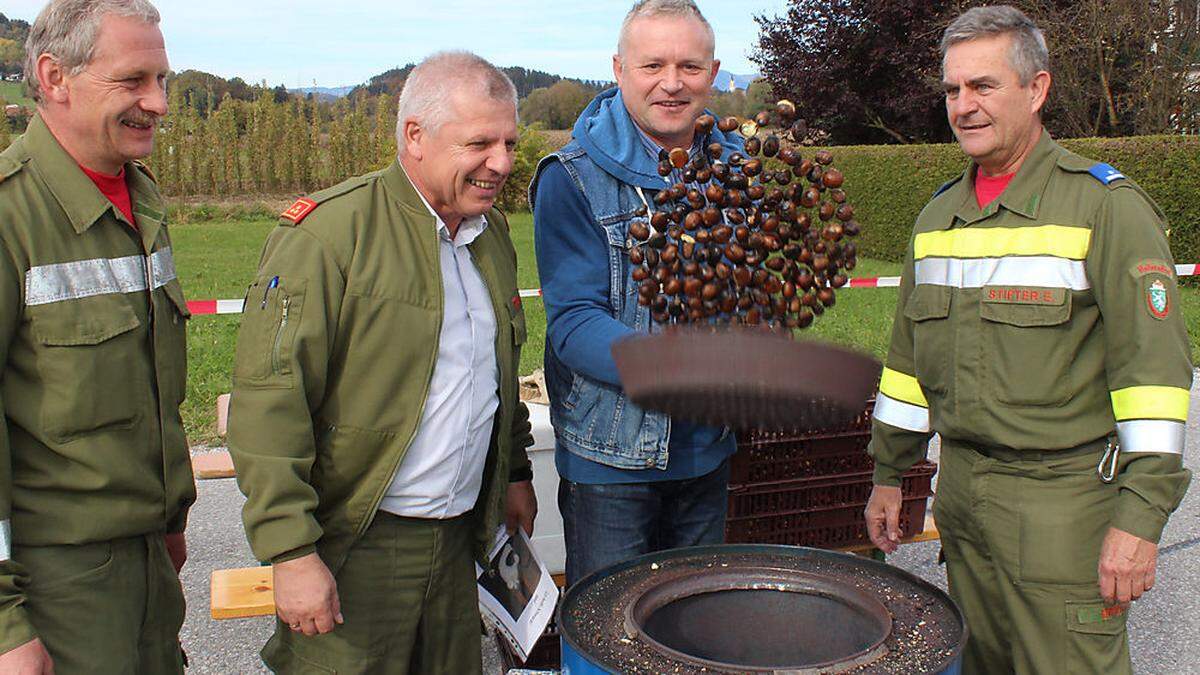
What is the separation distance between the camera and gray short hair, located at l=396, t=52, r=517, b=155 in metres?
2.22

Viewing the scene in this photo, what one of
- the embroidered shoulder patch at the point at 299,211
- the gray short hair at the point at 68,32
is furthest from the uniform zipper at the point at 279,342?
the gray short hair at the point at 68,32

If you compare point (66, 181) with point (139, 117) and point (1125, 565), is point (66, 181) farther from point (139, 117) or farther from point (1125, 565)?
point (1125, 565)

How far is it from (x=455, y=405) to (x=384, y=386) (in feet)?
0.59

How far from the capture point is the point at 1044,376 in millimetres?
2486

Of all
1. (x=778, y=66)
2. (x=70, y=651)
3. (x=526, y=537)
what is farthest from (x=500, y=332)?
(x=778, y=66)

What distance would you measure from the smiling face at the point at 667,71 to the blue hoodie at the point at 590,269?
0.08m

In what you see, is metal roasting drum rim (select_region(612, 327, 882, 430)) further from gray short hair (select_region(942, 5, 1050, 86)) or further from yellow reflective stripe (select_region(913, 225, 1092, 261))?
gray short hair (select_region(942, 5, 1050, 86))

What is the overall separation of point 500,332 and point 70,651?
1125mm

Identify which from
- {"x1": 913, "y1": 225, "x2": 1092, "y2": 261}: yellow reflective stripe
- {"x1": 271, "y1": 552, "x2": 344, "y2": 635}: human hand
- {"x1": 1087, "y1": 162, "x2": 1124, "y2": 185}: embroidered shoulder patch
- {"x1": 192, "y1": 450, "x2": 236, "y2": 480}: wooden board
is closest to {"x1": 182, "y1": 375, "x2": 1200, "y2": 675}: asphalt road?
{"x1": 192, "y1": 450, "x2": 236, "y2": 480}: wooden board

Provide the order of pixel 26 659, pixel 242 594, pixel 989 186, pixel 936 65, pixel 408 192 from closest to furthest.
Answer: pixel 26 659 → pixel 408 192 → pixel 989 186 → pixel 242 594 → pixel 936 65

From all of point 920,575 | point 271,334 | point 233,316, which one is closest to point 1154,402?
point 271,334

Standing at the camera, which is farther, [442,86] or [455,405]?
[455,405]

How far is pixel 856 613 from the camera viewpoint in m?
2.30

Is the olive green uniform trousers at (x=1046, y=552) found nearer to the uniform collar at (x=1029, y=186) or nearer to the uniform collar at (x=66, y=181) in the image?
the uniform collar at (x=1029, y=186)
